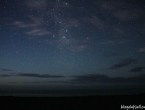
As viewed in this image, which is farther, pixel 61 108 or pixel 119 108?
pixel 61 108

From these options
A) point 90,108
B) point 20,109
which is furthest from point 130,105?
point 20,109

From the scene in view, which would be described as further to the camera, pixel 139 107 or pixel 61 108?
pixel 61 108

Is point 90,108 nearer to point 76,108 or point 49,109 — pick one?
point 76,108

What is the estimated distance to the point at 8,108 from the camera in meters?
9.40

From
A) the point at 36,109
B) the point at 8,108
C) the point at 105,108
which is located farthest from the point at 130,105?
the point at 8,108

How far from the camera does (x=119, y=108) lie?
8805 mm

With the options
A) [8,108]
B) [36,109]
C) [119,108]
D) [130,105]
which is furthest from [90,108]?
[8,108]

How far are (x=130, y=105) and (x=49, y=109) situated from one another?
5.43 m

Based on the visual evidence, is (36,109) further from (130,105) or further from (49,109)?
(130,105)

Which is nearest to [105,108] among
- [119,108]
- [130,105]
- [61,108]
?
[119,108]

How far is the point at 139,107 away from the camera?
348 inches

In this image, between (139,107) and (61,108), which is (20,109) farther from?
(139,107)

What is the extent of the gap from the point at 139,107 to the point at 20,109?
7.73 metres

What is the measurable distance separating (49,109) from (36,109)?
0.85m
